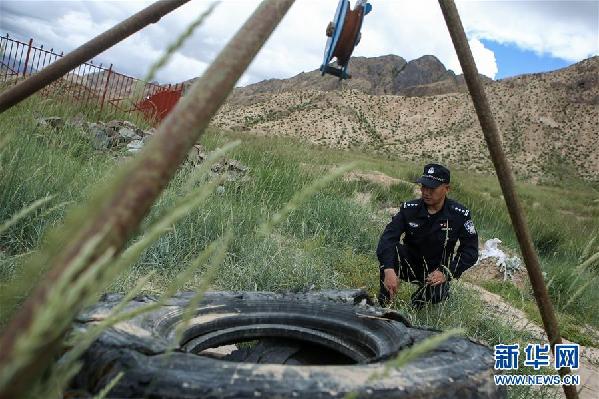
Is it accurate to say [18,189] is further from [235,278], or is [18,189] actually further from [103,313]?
[103,313]

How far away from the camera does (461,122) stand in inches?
2256

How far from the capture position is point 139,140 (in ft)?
30.5

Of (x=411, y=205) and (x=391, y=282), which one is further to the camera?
(x=411, y=205)

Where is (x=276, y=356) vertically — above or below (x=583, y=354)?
above

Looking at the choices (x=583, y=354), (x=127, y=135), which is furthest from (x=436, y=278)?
(x=127, y=135)

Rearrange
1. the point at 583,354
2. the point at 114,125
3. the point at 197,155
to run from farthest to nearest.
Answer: the point at 114,125 → the point at 197,155 → the point at 583,354

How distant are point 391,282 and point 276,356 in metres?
1.81

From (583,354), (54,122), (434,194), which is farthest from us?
(54,122)

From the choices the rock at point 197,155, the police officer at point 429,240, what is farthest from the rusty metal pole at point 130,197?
the rock at point 197,155

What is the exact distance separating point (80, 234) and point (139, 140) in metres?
9.08

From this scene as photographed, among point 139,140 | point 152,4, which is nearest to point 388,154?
point 139,140

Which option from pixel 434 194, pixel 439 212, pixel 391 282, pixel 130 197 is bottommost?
pixel 391 282

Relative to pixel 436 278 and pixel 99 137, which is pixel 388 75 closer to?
pixel 99 137

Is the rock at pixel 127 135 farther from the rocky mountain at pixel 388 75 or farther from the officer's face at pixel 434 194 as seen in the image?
the rocky mountain at pixel 388 75
